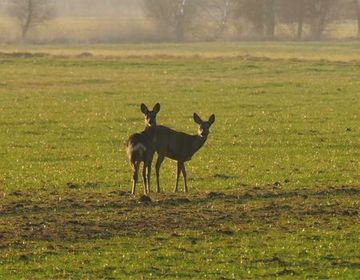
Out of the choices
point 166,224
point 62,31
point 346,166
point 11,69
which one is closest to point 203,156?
point 346,166

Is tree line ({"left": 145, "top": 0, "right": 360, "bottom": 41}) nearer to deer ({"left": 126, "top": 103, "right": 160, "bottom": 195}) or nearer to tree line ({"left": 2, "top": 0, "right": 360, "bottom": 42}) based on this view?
tree line ({"left": 2, "top": 0, "right": 360, "bottom": 42})

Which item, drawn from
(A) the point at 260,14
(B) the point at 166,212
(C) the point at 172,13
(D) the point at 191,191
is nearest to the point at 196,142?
(D) the point at 191,191

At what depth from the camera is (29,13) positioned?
4717 inches

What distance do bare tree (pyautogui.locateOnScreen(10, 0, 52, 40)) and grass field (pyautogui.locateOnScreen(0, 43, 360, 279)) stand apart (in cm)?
7671

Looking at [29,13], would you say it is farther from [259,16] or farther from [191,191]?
[191,191]

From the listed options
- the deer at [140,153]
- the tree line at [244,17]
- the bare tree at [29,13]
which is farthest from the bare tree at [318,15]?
the deer at [140,153]

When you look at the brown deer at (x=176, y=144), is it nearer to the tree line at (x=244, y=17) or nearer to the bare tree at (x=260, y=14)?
the tree line at (x=244, y=17)

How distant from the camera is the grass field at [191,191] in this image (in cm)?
1398

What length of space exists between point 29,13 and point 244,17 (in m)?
26.7

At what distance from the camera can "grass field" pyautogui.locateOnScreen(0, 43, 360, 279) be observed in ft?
45.9

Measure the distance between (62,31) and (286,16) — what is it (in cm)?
2731

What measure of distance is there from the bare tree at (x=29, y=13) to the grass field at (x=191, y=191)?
252 feet

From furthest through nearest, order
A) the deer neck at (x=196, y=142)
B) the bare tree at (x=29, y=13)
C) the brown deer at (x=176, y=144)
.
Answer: the bare tree at (x=29, y=13) → the deer neck at (x=196, y=142) → the brown deer at (x=176, y=144)

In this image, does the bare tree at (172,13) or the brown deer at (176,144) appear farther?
the bare tree at (172,13)
